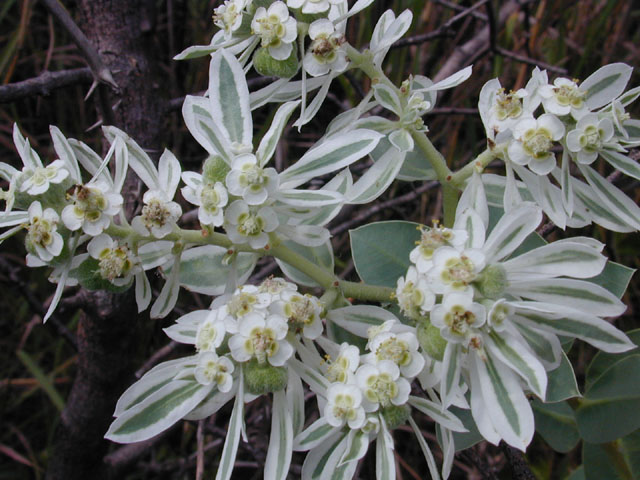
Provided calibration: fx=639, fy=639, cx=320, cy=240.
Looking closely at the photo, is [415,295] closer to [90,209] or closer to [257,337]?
[257,337]

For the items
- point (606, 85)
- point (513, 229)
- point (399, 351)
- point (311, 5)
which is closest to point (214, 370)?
point (399, 351)

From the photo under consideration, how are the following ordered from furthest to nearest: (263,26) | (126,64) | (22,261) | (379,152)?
1. (22,261)
2. (126,64)
3. (379,152)
4. (263,26)

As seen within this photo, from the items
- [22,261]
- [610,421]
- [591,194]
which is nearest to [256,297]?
[591,194]

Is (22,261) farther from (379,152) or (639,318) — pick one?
(639,318)

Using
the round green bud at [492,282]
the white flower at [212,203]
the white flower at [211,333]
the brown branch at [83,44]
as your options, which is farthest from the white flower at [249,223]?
the brown branch at [83,44]

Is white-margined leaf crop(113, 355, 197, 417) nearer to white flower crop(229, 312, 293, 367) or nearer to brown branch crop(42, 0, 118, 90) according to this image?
white flower crop(229, 312, 293, 367)

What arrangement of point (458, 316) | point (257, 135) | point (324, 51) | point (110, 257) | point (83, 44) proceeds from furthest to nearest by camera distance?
point (257, 135) → point (83, 44) → point (324, 51) → point (110, 257) → point (458, 316)
